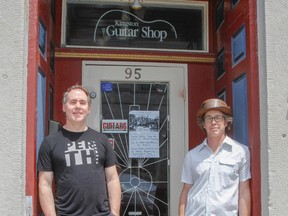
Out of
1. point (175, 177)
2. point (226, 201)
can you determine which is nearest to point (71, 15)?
point (175, 177)

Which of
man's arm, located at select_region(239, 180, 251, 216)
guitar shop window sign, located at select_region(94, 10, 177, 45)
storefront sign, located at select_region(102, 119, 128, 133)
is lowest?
man's arm, located at select_region(239, 180, 251, 216)

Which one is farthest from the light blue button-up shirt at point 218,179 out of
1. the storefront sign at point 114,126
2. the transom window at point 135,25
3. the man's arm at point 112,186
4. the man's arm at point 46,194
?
the transom window at point 135,25

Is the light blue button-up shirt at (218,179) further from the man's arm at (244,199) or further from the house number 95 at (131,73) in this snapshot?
the house number 95 at (131,73)

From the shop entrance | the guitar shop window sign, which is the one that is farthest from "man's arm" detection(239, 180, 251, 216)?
the guitar shop window sign

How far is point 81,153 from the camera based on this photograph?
3176 mm

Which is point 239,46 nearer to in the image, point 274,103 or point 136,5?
point 274,103

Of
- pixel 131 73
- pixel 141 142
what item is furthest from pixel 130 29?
pixel 141 142

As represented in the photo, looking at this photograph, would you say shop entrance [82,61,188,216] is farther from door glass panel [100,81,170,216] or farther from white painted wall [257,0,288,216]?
white painted wall [257,0,288,216]

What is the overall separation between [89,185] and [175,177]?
5.29 ft

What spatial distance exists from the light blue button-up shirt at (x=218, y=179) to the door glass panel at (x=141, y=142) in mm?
1159

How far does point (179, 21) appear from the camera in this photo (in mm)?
4820

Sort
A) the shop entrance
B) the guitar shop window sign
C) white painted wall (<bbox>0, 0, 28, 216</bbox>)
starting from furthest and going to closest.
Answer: the guitar shop window sign < the shop entrance < white painted wall (<bbox>0, 0, 28, 216</bbox>)

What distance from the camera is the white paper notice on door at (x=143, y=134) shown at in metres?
4.61

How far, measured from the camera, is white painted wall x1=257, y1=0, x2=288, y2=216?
330 centimetres
